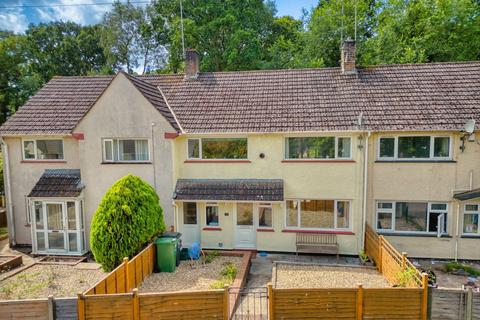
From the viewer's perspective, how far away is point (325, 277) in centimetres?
1088

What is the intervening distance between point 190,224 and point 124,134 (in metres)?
5.12

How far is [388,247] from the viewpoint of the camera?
10.5m

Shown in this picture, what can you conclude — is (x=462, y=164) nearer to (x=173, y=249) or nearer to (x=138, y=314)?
(x=173, y=249)

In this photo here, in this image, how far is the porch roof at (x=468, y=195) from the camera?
12217mm

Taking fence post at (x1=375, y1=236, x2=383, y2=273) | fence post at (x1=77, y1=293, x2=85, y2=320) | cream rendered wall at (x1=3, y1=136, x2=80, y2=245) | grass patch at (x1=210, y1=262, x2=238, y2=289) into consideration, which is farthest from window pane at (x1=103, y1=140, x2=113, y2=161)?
fence post at (x1=375, y1=236, x2=383, y2=273)

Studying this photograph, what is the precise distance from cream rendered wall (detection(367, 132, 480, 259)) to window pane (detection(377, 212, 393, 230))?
0.33m

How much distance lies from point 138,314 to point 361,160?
10.3 m

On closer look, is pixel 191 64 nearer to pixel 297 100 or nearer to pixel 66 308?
pixel 297 100

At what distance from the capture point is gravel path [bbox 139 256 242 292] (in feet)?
33.2

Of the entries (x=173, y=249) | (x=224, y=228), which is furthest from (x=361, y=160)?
(x=173, y=249)

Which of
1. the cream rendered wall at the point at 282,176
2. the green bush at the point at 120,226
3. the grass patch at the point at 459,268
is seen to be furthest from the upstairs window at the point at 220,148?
the grass patch at the point at 459,268

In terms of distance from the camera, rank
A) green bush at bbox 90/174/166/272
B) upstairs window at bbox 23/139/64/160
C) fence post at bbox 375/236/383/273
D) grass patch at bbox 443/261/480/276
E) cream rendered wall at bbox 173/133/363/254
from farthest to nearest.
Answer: upstairs window at bbox 23/139/64/160 → cream rendered wall at bbox 173/133/363/254 → grass patch at bbox 443/261/480/276 → fence post at bbox 375/236/383/273 → green bush at bbox 90/174/166/272

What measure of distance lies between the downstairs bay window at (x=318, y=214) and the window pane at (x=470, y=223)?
16.0ft

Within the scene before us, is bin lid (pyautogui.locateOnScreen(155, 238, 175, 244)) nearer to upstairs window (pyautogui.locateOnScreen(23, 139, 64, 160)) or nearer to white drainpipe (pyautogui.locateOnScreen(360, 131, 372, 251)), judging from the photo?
upstairs window (pyautogui.locateOnScreen(23, 139, 64, 160))
